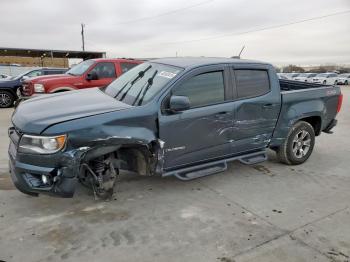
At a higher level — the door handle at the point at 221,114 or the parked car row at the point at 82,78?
the parked car row at the point at 82,78

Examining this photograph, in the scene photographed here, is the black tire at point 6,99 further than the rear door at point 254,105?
Yes

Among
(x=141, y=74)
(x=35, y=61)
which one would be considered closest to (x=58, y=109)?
(x=141, y=74)

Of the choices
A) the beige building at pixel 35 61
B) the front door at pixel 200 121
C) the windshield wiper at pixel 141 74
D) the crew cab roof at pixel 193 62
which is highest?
the beige building at pixel 35 61

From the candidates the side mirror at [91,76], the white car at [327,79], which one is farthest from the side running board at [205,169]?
the white car at [327,79]

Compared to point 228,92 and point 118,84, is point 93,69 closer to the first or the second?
point 118,84

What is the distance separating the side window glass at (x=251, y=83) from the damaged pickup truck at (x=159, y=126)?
0.02 m

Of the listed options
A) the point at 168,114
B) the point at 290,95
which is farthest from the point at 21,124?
the point at 290,95

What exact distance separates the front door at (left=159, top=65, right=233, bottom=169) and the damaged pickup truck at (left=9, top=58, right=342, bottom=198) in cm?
1

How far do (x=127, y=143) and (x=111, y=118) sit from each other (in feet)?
1.08

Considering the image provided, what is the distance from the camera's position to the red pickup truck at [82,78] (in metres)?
8.97

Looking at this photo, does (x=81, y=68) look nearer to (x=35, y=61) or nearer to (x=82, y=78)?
(x=82, y=78)

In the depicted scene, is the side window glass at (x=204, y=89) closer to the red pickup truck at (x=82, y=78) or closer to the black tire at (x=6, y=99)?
the red pickup truck at (x=82, y=78)

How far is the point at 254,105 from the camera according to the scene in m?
4.70

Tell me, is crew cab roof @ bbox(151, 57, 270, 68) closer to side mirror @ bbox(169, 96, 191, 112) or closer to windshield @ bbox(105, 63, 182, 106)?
windshield @ bbox(105, 63, 182, 106)
